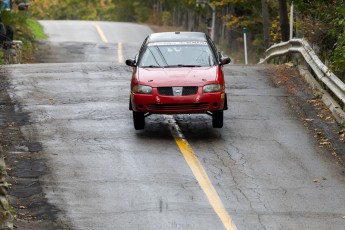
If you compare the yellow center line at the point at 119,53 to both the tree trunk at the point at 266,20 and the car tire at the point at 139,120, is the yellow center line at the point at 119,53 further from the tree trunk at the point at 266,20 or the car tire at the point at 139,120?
the car tire at the point at 139,120

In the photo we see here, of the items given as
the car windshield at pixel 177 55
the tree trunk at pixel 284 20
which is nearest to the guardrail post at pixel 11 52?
the tree trunk at pixel 284 20

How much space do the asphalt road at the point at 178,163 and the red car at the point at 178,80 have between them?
1.99 feet

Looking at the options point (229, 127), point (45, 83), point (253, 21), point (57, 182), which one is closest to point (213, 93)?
point (229, 127)

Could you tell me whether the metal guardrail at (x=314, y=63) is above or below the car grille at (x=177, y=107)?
below

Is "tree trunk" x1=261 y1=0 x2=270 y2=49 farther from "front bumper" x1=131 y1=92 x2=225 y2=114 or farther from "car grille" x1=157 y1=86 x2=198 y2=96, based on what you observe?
"car grille" x1=157 y1=86 x2=198 y2=96

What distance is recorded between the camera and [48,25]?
61.4 m

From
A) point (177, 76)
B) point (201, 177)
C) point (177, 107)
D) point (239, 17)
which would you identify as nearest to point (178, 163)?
point (201, 177)

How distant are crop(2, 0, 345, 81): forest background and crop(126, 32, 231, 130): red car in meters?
2.69

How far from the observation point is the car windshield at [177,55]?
54.4 feet

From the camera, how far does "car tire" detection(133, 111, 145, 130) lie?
16047mm

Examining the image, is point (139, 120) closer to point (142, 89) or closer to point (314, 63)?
point (142, 89)

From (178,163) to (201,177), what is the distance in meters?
0.90

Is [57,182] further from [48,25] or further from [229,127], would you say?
[48,25]

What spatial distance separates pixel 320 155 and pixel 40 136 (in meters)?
5.26
